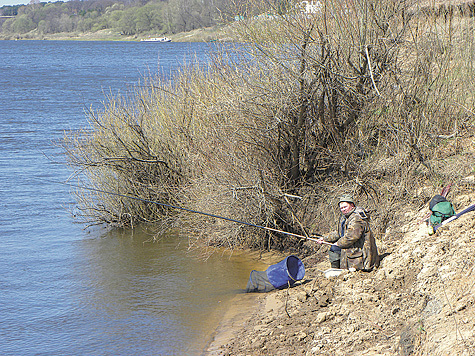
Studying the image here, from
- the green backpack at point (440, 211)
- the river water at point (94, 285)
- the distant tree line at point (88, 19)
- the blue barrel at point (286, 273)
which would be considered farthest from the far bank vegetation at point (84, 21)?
the green backpack at point (440, 211)

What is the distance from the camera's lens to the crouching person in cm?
659

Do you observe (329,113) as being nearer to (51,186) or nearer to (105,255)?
(105,255)

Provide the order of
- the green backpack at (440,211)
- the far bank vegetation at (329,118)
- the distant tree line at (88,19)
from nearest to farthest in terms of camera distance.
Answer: the green backpack at (440,211) < the far bank vegetation at (329,118) < the distant tree line at (88,19)

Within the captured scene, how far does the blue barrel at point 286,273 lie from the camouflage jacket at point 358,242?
858mm

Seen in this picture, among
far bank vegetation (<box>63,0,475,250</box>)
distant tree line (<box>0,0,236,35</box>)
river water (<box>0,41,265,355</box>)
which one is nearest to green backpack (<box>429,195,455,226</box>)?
far bank vegetation (<box>63,0,475,250</box>)

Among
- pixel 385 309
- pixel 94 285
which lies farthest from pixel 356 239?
pixel 94 285

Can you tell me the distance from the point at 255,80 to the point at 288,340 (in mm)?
4324

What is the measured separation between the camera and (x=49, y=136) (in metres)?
21.5

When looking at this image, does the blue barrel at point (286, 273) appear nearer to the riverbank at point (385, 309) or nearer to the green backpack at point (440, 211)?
the riverbank at point (385, 309)

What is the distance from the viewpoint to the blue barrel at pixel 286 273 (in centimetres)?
746

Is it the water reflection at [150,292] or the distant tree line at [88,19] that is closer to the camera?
the water reflection at [150,292]

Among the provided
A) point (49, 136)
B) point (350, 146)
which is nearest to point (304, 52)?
point (350, 146)

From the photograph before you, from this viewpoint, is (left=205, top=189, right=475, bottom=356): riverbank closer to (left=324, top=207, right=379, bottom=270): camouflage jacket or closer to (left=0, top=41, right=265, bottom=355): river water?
(left=324, top=207, right=379, bottom=270): camouflage jacket

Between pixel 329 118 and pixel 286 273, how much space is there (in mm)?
3120
